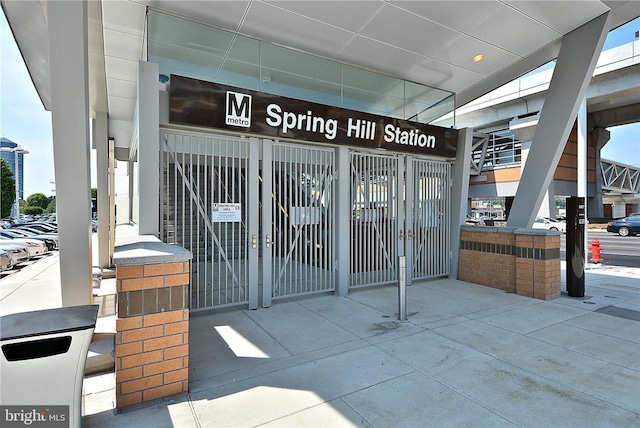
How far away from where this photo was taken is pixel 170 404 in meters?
2.89

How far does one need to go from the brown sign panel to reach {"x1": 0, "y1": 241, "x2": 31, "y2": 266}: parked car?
37.8ft

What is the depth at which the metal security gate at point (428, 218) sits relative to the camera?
769 centimetres

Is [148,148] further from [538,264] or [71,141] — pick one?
[538,264]

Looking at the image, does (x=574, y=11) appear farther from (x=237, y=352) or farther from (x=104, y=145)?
(x=104, y=145)

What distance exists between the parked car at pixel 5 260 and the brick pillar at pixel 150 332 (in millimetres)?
11737

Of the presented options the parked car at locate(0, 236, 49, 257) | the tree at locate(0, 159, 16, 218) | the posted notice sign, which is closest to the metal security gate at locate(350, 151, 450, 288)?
the posted notice sign

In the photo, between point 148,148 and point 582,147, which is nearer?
point 148,148

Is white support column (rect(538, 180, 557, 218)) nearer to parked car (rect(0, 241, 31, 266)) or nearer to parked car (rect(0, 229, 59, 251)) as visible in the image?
parked car (rect(0, 241, 31, 266))

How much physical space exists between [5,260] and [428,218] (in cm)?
1339

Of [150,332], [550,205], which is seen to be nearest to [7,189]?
[150,332]

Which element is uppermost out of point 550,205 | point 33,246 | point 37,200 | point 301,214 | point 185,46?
point 185,46

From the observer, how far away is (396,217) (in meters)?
7.49

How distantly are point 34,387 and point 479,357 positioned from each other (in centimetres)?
401

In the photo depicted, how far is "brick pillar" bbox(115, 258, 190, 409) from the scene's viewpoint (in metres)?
2.81
